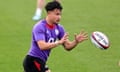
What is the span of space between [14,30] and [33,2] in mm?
4432

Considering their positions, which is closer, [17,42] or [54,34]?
[54,34]

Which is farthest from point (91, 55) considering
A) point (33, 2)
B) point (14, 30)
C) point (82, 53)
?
point (33, 2)

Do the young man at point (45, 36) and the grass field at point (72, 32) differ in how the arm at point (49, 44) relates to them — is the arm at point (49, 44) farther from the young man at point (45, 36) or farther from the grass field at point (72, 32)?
the grass field at point (72, 32)

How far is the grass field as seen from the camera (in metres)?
10.6

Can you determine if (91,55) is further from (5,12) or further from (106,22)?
(5,12)

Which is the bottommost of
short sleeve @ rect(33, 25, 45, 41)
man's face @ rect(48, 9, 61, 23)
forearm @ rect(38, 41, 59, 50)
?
forearm @ rect(38, 41, 59, 50)

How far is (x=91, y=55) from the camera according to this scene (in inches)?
445

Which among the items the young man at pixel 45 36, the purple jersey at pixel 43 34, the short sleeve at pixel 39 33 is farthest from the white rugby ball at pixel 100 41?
the short sleeve at pixel 39 33

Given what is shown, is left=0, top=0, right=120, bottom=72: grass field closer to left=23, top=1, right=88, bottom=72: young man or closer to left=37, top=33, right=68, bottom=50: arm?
left=23, top=1, right=88, bottom=72: young man

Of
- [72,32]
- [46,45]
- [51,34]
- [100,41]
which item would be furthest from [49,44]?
[72,32]

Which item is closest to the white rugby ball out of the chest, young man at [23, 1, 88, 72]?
young man at [23, 1, 88, 72]

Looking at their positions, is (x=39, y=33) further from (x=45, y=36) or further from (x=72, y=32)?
Answer: (x=72, y=32)

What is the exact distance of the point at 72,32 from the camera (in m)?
13.4

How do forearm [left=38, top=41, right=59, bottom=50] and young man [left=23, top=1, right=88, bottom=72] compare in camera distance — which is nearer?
forearm [left=38, top=41, right=59, bottom=50]
